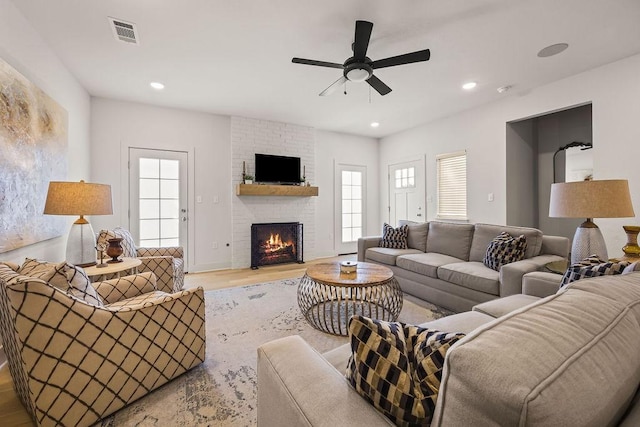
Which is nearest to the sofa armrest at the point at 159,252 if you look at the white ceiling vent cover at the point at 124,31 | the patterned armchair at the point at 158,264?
the patterned armchair at the point at 158,264

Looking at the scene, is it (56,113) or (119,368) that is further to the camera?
(56,113)

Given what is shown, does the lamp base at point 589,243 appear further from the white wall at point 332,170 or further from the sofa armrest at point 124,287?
the white wall at point 332,170

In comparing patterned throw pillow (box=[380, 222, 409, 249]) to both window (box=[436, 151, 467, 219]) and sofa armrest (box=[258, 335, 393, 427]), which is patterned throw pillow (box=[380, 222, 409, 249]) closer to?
window (box=[436, 151, 467, 219])

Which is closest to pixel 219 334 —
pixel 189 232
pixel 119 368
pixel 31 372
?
pixel 119 368

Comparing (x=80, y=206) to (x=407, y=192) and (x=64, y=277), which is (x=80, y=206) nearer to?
(x=64, y=277)

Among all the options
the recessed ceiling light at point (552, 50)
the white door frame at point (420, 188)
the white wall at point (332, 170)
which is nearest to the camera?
the recessed ceiling light at point (552, 50)

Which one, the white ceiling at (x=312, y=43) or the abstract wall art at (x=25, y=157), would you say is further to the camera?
the white ceiling at (x=312, y=43)

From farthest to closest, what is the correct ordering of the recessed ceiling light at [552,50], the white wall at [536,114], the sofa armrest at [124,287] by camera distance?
the white wall at [536,114], the recessed ceiling light at [552,50], the sofa armrest at [124,287]

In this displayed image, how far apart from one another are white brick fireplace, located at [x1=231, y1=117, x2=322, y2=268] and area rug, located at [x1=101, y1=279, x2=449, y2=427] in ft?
5.22

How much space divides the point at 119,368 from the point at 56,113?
270 cm

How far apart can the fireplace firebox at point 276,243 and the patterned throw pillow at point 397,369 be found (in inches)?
171

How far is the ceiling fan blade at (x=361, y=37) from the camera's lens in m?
2.13

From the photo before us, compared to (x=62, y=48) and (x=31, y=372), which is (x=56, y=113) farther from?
(x=31, y=372)

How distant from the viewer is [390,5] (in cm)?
224
